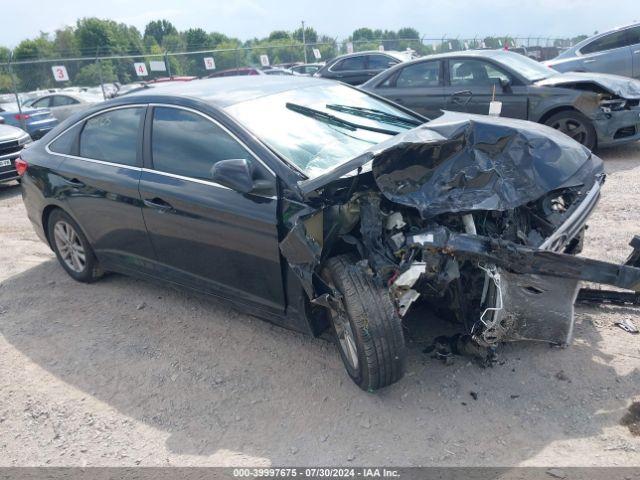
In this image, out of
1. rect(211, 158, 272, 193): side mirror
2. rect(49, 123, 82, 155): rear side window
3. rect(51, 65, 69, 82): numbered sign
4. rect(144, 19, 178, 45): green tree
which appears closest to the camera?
rect(211, 158, 272, 193): side mirror

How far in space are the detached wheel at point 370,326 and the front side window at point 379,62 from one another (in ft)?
40.8

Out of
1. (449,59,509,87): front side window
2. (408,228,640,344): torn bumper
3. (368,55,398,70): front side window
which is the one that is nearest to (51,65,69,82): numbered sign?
(368,55,398,70): front side window

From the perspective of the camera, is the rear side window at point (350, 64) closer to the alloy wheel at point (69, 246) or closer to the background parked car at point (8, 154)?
the background parked car at point (8, 154)

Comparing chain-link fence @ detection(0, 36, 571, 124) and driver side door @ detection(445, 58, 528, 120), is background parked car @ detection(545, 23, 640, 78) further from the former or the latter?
chain-link fence @ detection(0, 36, 571, 124)

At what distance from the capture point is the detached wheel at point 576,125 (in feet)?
25.0

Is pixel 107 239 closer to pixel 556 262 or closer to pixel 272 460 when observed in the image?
pixel 272 460

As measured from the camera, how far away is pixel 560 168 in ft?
11.1

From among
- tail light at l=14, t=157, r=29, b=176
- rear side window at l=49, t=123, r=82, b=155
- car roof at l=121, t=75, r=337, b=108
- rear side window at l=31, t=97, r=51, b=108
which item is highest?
car roof at l=121, t=75, r=337, b=108

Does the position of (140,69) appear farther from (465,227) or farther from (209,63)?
(465,227)

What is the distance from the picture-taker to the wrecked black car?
120 inches

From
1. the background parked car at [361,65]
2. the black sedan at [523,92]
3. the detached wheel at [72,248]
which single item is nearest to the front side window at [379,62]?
the background parked car at [361,65]

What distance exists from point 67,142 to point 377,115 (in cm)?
266

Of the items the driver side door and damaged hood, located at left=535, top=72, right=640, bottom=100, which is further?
the driver side door

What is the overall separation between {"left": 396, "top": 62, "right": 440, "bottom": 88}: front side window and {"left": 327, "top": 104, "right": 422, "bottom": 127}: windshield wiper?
4.59m
